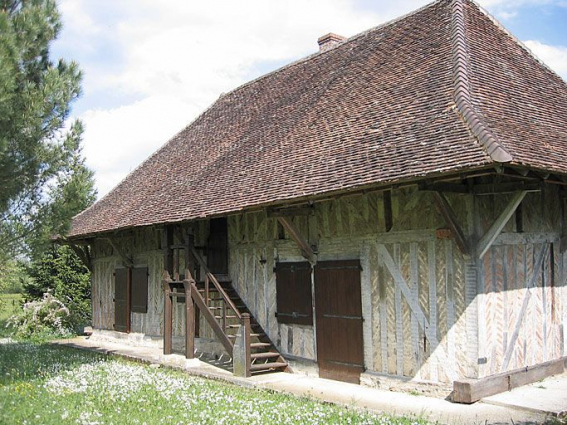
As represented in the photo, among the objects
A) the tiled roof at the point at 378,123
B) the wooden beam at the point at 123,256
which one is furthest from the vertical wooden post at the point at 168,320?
the wooden beam at the point at 123,256

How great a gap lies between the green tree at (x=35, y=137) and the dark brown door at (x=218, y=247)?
3.44 meters

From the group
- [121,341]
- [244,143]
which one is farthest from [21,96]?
[121,341]

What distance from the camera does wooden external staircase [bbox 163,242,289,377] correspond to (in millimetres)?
10422

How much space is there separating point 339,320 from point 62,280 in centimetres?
1458

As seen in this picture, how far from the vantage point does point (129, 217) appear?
1371 cm

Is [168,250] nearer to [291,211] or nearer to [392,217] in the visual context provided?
[291,211]

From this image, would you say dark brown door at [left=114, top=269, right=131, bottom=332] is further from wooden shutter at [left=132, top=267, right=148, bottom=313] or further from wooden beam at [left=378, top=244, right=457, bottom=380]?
wooden beam at [left=378, top=244, right=457, bottom=380]

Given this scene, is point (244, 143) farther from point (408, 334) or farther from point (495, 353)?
point (495, 353)

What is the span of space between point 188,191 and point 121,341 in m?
5.15

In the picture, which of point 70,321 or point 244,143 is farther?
point 70,321

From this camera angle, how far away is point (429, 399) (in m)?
8.23

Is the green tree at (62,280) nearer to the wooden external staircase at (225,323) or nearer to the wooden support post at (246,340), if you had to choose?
the wooden external staircase at (225,323)

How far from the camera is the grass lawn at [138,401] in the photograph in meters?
7.01

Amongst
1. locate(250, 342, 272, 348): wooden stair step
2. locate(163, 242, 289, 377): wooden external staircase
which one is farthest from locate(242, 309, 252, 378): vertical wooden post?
locate(250, 342, 272, 348): wooden stair step
